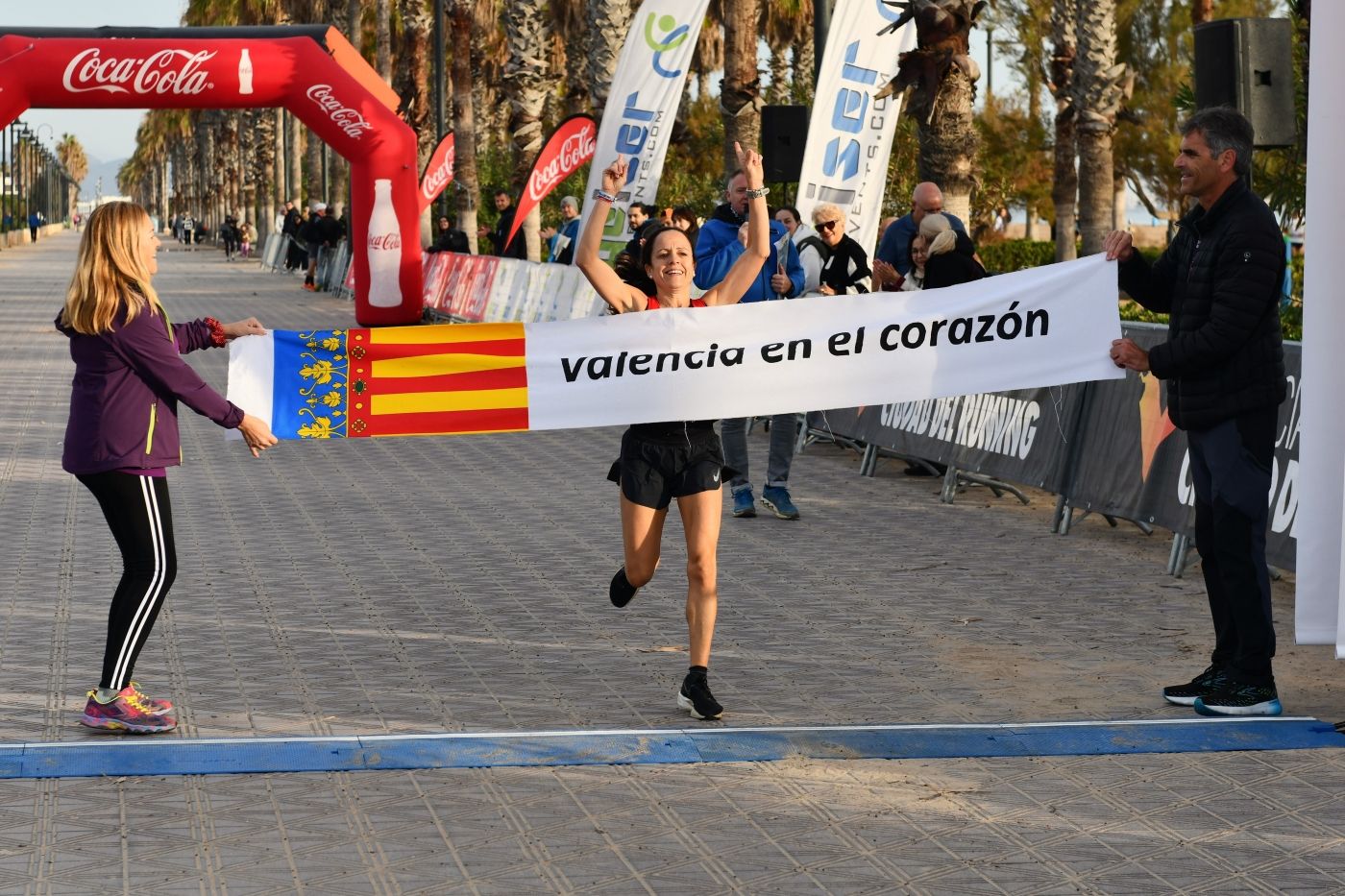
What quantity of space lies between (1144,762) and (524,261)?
2069 cm

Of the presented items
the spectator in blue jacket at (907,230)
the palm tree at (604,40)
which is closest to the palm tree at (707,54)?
the palm tree at (604,40)

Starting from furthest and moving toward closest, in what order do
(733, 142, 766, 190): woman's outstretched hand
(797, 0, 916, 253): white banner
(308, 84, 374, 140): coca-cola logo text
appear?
(308, 84, 374, 140): coca-cola logo text → (797, 0, 916, 253): white banner → (733, 142, 766, 190): woman's outstretched hand

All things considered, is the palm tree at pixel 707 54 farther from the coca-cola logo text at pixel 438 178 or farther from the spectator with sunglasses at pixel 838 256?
the spectator with sunglasses at pixel 838 256

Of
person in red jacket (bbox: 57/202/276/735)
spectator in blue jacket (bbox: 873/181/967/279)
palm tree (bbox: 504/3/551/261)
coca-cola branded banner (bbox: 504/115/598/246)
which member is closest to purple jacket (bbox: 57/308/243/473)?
person in red jacket (bbox: 57/202/276/735)

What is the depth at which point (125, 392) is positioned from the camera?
20.8 feet

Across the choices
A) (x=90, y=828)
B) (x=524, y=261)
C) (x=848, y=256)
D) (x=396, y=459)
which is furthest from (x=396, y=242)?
(x=90, y=828)

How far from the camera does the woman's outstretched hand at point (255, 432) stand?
262 inches

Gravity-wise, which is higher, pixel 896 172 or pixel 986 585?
pixel 896 172

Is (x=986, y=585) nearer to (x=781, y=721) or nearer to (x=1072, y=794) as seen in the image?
(x=781, y=721)

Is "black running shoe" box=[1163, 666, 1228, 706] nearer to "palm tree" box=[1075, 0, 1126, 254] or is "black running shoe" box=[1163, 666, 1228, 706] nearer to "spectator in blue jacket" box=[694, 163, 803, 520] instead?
"spectator in blue jacket" box=[694, 163, 803, 520]

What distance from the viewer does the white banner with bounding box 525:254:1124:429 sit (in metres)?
7.51

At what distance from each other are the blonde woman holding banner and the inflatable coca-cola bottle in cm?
1921

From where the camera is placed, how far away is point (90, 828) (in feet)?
17.7

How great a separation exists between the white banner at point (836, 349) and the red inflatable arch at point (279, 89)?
1579 cm
